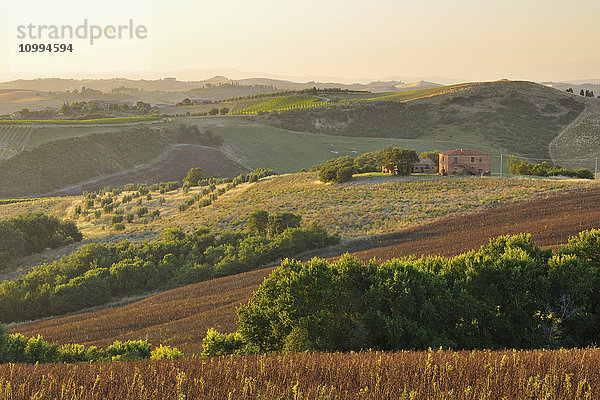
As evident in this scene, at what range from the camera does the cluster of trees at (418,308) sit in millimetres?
15195

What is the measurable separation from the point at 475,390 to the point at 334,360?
330 cm

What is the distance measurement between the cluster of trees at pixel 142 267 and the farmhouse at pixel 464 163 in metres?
30.3

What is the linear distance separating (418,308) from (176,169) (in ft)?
288

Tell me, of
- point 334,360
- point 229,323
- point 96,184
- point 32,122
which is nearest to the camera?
point 334,360

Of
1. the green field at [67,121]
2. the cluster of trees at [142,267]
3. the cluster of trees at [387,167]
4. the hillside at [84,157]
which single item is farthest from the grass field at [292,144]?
the cluster of trees at [142,267]

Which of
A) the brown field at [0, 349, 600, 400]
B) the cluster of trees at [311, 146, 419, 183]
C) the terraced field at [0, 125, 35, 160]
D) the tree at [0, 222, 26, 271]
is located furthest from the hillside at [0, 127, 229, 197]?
the brown field at [0, 349, 600, 400]

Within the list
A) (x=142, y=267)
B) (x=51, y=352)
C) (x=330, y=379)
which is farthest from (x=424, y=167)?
(x=330, y=379)

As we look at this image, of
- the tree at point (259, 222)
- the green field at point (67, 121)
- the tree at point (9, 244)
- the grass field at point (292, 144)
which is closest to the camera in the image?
the tree at point (9, 244)

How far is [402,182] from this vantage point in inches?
2404

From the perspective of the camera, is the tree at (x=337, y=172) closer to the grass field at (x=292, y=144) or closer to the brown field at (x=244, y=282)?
the brown field at (x=244, y=282)

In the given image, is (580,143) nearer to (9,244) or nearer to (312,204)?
(312,204)

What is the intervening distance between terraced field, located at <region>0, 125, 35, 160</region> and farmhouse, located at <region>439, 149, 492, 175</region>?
261ft

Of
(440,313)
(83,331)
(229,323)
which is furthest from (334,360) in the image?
(83,331)

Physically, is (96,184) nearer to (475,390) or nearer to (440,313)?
(440,313)
